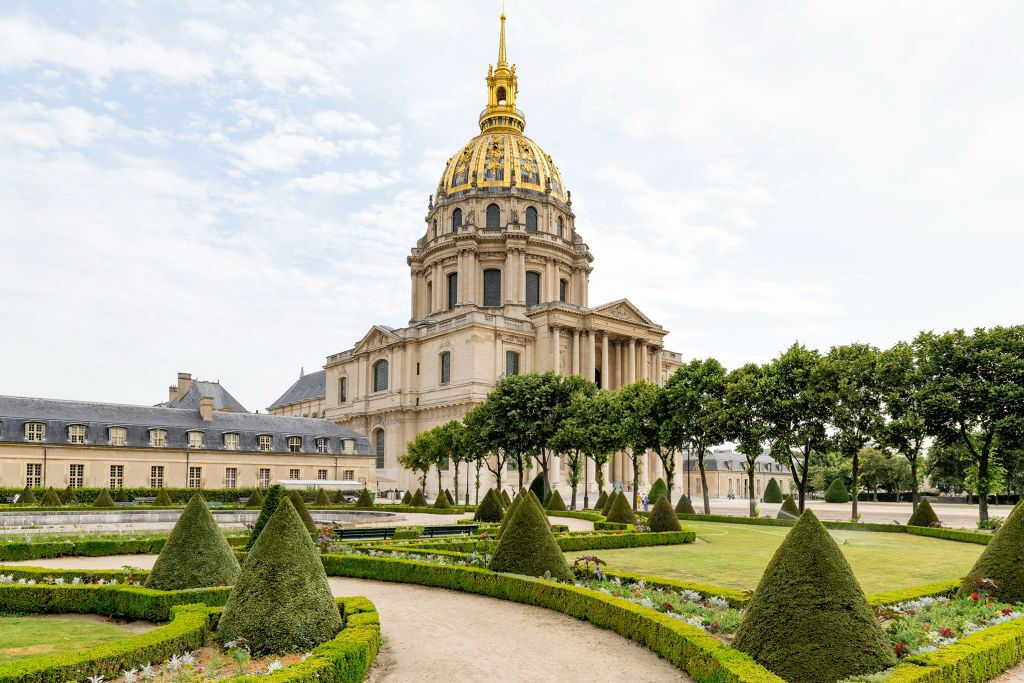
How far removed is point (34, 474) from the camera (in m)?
47.5

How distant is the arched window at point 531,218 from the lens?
275ft

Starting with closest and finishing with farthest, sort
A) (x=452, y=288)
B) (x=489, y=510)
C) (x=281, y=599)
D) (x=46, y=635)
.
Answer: (x=281, y=599)
(x=46, y=635)
(x=489, y=510)
(x=452, y=288)

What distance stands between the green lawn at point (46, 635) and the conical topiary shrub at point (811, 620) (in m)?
8.45

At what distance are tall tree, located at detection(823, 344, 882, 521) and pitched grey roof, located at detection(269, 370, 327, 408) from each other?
7226cm

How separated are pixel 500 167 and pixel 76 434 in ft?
164

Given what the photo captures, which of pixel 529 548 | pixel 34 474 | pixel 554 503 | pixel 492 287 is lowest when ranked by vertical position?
pixel 554 503

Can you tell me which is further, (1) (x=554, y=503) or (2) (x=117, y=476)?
(2) (x=117, y=476)

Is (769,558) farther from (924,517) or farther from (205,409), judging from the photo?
(205,409)

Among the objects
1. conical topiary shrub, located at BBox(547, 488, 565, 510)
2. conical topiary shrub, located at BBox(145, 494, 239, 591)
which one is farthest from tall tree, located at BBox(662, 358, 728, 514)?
conical topiary shrub, located at BBox(145, 494, 239, 591)

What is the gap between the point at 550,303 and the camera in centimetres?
7475

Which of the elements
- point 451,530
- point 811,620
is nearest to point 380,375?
point 451,530

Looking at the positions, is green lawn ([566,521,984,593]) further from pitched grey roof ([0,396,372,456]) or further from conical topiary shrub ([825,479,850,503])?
conical topiary shrub ([825,479,850,503])

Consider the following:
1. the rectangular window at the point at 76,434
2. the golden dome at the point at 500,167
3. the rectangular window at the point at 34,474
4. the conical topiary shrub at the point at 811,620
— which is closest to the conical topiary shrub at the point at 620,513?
the conical topiary shrub at the point at 811,620

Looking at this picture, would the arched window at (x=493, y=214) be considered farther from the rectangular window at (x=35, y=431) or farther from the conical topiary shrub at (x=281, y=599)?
the conical topiary shrub at (x=281, y=599)
